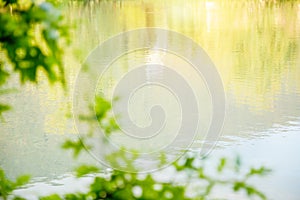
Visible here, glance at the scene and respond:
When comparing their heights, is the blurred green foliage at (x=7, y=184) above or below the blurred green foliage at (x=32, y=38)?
below

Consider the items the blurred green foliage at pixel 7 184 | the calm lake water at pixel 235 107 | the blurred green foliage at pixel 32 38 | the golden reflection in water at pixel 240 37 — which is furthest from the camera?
the golden reflection in water at pixel 240 37

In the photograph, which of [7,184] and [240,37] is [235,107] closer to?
[240,37]

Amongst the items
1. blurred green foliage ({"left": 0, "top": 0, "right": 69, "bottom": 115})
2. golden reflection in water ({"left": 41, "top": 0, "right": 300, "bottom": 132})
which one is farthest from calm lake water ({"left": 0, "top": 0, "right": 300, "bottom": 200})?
blurred green foliage ({"left": 0, "top": 0, "right": 69, "bottom": 115})

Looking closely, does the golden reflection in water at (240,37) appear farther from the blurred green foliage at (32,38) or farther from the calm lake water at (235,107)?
the blurred green foliage at (32,38)

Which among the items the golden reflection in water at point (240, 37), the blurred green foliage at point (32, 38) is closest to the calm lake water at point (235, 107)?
the golden reflection in water at point (240, 37)

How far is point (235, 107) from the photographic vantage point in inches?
314

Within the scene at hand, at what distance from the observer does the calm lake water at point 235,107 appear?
576 centimetres

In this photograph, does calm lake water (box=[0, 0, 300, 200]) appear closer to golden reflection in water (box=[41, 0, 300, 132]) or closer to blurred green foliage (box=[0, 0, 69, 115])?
golden reflection in water (box=[41, 0, 300, 132])

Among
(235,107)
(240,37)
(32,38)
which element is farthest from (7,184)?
(240,37)

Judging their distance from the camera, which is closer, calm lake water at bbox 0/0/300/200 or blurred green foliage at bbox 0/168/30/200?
blurred green foliage at bbox 0/168/30/200

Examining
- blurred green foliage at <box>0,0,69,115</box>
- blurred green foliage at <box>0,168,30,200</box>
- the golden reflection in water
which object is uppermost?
blurred green foliage at <box>0,0,69,115</box>

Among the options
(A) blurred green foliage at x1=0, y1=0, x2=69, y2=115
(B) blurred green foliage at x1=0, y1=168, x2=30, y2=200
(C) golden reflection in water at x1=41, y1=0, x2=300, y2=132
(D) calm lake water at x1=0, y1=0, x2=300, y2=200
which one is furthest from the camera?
(C) golden reflection in water at x1=41, y1=0, x2=300, y2=132

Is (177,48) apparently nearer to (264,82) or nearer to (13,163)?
(264,82)

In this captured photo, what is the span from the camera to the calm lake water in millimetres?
5762
